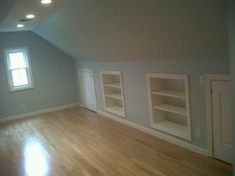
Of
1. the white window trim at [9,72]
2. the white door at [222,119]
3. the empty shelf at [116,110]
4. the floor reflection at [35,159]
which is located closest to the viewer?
the white door at [222,119]

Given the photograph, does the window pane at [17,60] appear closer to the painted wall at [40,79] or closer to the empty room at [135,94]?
the empty room at [135,94]

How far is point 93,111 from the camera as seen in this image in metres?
7.17

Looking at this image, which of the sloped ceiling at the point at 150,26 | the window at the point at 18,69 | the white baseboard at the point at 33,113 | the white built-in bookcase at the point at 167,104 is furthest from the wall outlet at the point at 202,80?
the window at the point at 18,69

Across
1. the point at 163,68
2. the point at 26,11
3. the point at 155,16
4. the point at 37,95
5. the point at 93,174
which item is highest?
the point at 26,11

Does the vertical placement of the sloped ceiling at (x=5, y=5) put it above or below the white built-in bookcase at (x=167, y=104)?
above

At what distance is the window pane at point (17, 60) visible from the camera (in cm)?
714

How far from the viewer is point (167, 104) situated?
16.0 ft

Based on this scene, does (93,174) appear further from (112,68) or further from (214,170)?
(112,68)

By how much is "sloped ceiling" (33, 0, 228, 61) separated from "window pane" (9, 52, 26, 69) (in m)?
2.78

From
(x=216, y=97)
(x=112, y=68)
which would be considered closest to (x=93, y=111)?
(x=112, y=68)

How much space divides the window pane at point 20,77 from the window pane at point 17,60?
0.50ft

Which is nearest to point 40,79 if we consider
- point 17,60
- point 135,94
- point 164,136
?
point 17,60

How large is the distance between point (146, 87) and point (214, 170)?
2.04 m

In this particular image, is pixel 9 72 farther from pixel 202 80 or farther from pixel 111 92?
pixel 202 80
